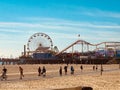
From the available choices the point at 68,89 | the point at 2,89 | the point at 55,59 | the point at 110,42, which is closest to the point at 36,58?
the point at 55,59

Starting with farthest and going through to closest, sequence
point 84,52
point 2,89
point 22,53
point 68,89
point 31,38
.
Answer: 1. point 22,53
2. point 84,52
3. point 31,38
4. point 2,89
5. point 68,89

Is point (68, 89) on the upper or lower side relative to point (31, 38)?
lower

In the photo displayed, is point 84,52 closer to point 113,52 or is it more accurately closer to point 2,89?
point 113,52

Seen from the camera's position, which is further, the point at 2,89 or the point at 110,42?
the point at 110,42

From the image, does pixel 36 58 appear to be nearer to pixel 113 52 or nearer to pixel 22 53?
pixel 22 53

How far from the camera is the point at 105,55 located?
150625 mm

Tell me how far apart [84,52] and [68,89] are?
5971 inches

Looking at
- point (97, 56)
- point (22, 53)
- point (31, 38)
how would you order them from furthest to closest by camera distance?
point (22, 53)
point (97, 56)
point (31, 38)

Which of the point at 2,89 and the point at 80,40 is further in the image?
the point at 80,40

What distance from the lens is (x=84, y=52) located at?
6186 inches

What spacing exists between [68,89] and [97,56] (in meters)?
142

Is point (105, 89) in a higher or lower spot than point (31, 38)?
lower

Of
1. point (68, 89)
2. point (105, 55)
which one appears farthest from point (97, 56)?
point (68, 89)

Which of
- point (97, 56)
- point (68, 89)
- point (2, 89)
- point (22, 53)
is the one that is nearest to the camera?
point (68, 89)
